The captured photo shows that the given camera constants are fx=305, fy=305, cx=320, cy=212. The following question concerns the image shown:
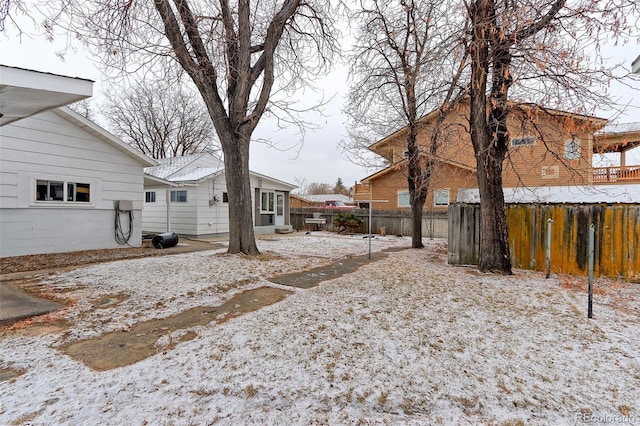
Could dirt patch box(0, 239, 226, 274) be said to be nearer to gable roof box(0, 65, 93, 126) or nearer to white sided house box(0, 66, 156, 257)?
white sided house box(0, 66, 156, 257)

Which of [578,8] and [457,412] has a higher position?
[578,8]

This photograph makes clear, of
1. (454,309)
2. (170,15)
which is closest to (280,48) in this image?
(170,15)

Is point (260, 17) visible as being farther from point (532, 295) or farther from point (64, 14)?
point (532, 295)

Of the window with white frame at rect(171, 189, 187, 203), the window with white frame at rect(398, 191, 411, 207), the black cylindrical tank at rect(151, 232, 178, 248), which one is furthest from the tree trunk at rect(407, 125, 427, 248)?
the window with white frame at rect(171, 189, 187, 203)

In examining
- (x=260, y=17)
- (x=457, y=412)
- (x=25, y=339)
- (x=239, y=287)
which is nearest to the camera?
(x=457, y=412)

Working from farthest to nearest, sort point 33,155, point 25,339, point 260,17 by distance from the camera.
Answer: point 260,17
point 33,155
point 25,339

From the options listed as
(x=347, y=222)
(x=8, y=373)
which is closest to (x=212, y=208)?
(x=347, y=222)

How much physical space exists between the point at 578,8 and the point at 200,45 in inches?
312

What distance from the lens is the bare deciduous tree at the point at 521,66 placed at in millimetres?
5090

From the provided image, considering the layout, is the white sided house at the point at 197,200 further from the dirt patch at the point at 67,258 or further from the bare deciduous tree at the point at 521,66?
the bare deciduous tree at the point at 521,66

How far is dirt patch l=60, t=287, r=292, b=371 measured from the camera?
281 centimetres

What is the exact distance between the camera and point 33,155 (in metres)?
7.71

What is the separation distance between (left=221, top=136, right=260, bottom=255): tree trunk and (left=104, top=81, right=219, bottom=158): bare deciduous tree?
1973 cm

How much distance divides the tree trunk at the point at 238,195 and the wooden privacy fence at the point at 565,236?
17.6ft
